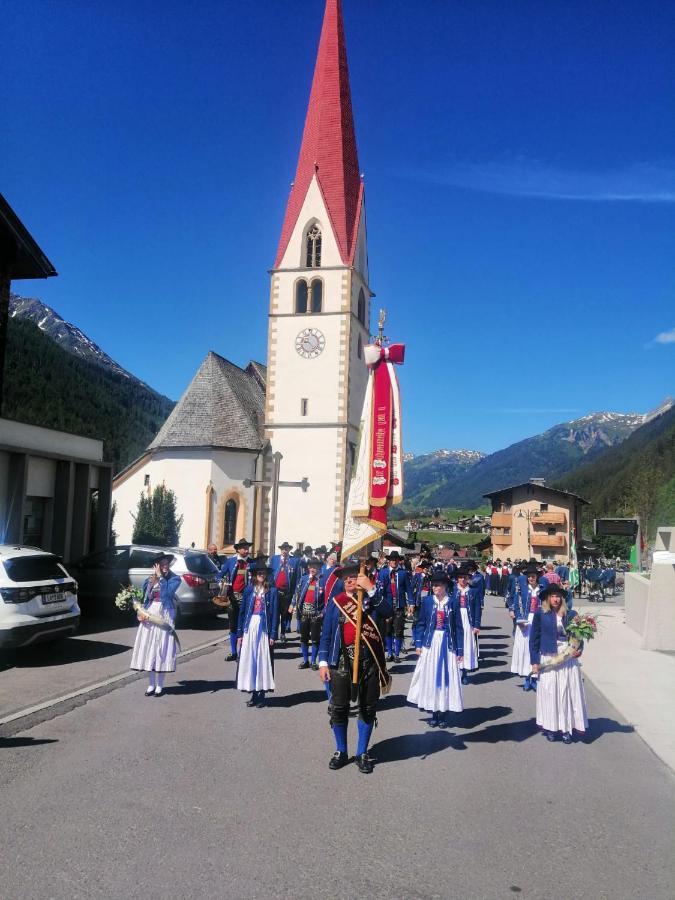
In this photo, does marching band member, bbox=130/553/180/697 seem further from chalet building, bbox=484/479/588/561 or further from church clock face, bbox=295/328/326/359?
chalet building, bbox=484/479/588/561

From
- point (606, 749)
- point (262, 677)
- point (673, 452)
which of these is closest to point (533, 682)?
point (606, 749)

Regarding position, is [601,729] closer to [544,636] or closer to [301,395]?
[544,636]

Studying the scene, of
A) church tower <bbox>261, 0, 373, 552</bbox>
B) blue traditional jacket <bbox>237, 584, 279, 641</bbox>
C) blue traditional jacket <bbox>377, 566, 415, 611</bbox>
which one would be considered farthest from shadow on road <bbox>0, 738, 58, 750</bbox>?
church tower <bbox>261, 0, 373, 552</bbox>

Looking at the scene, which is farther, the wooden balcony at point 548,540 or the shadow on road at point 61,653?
the wooden balcony at point 548,540

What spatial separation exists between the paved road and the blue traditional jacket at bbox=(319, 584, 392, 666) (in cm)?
92

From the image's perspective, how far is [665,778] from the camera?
6.72 metres

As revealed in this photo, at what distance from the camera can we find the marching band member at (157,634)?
9.58 m

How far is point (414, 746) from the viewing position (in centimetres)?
758

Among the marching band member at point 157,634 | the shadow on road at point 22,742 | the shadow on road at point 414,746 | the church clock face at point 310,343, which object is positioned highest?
the church clock face at point 310,343

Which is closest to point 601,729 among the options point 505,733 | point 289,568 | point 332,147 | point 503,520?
point 505,733

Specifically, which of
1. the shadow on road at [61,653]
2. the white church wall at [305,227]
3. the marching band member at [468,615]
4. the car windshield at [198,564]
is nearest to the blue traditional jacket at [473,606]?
the marching band member at [468,615]

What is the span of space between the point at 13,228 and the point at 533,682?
15581 mm

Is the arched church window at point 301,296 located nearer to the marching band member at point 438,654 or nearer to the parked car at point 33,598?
the parked car at point 33,598

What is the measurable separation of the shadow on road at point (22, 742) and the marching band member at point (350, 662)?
2.68 m
